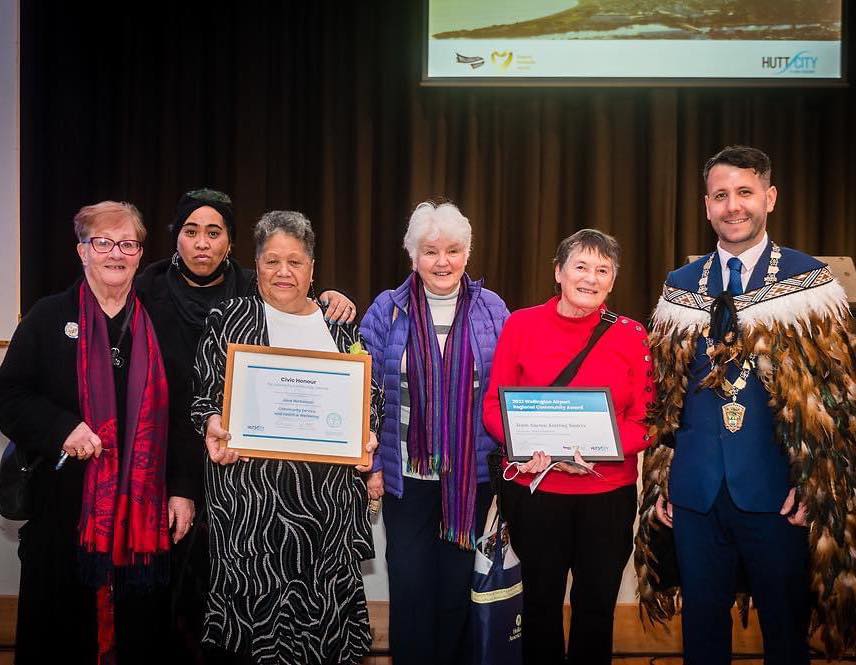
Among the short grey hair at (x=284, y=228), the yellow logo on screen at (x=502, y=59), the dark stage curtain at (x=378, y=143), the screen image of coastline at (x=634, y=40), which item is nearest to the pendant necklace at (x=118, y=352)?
the short grey hair at (x=284, y=228)

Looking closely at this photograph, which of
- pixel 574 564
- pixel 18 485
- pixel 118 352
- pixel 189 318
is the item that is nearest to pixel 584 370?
pixel 574 564

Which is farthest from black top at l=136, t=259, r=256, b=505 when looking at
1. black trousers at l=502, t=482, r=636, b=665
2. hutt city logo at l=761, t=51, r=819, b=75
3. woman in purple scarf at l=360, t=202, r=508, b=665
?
hutt city logo at l=761, t=51, r=819, b=75

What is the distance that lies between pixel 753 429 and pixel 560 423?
53 cm

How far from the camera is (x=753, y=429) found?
203cm

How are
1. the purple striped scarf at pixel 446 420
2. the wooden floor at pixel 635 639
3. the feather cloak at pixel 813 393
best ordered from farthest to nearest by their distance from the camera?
the wooden floor at pixel 635 639, the purple striped scarf at pixel 446 420, the feather cloak at pixel 813 393

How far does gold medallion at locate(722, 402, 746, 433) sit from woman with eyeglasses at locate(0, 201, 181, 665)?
164 cm

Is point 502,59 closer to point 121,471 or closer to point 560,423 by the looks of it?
point 560,423

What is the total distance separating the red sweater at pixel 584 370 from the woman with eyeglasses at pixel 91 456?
105 cm

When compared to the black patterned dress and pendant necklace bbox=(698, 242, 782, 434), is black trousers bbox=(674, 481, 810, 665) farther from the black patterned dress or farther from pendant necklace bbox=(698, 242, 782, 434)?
the black patterned dress

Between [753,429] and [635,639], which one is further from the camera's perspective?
[635,639]

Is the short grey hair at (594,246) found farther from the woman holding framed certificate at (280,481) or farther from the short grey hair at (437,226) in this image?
the woman holding framed certificate at (280,481)

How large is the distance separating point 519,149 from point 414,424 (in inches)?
110

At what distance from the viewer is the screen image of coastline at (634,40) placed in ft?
13.9

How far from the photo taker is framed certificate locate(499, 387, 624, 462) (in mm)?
2094
